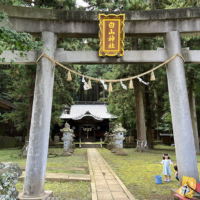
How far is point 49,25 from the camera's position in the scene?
4578 millimetres

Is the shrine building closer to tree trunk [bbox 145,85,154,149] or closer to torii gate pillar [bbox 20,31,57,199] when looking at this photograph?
tree trunk [bbox 145,85,154,149]

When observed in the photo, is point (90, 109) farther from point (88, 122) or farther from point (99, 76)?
point (99, 76)

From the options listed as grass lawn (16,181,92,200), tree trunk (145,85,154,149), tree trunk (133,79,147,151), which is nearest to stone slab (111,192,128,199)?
grass lawn (16,181,92,200)

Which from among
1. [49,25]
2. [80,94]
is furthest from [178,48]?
[80,94]

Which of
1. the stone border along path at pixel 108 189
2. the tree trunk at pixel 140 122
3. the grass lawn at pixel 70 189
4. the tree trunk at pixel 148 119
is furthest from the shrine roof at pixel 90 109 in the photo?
the grass lawn at pixel 70 189

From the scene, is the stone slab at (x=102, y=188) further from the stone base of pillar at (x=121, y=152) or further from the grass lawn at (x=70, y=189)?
the stone base of pillar at (x=121, y=152)

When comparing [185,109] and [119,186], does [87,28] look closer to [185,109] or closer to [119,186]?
[185,109]

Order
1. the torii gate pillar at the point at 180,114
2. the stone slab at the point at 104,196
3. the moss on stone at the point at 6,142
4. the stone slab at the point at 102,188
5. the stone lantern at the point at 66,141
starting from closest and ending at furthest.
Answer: the stone slab at the point at 104,196, the torii gate pillar at the point at 180,114, the stone slab at the point at 102,188, the stone lantern at the point at 66,141, the moss on stone at the point at 6,142

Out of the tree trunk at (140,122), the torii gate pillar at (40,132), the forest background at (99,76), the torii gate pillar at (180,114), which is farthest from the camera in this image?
the tree trunk at (140,122)

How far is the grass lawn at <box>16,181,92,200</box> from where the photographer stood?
404 cm

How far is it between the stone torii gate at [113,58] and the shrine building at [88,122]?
1861 centimetres

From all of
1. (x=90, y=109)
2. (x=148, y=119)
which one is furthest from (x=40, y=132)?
(x=90, y=109)

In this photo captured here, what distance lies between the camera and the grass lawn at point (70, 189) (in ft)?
13.2

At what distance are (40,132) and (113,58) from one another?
8.41 ft
